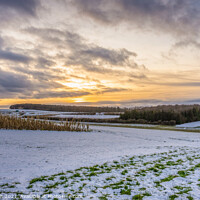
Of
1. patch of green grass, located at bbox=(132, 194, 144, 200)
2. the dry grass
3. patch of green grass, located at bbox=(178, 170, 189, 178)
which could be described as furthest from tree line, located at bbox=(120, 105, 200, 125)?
patch of green grass, located at bbox=(132, 194, 144, 200)

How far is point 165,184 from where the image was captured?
6750 millimetres

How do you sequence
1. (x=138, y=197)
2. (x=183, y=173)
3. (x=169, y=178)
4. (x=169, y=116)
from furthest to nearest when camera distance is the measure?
1. (x=169, y=116)
2. (x=183, y=173)
3. (x=169, y=178)
4. (x=138, y=197)

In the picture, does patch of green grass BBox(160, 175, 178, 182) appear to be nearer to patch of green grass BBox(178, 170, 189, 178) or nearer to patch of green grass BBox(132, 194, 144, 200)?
patch of green grass BBox(178, 170, 189, 178)

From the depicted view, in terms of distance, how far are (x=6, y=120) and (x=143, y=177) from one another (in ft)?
66.0

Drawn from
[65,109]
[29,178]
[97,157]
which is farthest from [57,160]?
[65,109]

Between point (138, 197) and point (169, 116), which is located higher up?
point (169, 116)

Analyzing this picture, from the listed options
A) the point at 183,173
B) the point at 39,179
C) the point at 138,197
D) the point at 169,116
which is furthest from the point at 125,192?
the point at 169,116

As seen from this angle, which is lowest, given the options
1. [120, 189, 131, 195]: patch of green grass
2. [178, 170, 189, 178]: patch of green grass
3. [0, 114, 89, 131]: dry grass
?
[178, 170, 189, 178]: patch of green grass

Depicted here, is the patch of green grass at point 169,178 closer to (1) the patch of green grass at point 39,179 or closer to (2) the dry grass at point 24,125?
(1) the patch of green grass at point 39,179

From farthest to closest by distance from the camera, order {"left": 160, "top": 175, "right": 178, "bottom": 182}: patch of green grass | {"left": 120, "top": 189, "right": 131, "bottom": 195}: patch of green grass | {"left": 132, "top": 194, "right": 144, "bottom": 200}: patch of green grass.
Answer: {"left": 160, "top": 175, "right": 178, "bottom": 182}: patch of green grass < {"left": 120, "top": 189, "right": 131, "bottom": 195}: patch of green grass < {"left": 132, "top": 194, "right": 144, "bottom": 200}: patch of green grass

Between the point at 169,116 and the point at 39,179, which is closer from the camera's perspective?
the point at 39,179

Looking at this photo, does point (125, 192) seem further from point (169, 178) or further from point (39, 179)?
point (39, 179)

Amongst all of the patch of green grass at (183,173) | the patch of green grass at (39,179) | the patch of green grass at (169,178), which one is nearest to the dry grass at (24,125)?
the patch of green grass at (39,179)

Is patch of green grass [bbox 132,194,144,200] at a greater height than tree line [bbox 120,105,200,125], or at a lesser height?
lesser
